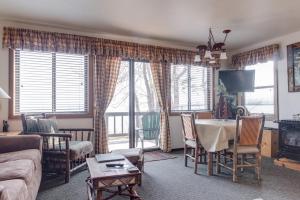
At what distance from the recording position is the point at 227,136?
328cm

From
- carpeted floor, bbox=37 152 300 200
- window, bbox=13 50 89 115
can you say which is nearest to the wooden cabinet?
carpeted floor, bbox=37 152 300 200

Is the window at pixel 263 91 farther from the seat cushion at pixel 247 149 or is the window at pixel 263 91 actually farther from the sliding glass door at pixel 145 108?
the sliding glass door at pixel 145 108

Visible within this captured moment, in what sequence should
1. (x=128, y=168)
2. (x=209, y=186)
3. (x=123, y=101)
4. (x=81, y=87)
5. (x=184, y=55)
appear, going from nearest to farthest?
(x=128, y=168)
(x=209, y=186)
(x=81, y=87)
(x=123, y=101)
(x=184, y=55)

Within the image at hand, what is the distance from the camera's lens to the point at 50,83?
13.5ft

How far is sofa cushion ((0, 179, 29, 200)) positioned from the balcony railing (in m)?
2.94

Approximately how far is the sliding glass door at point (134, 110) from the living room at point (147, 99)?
0.02 m

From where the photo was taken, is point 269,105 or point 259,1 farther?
point 269,105

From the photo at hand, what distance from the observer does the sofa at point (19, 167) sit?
172cm

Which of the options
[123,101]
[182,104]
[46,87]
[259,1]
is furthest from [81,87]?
[259,1]

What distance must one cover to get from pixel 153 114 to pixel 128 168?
292 cm

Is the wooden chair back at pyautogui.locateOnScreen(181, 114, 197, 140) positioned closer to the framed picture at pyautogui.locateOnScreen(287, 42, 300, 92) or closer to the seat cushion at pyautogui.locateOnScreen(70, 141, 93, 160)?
the seat cushion at pyautogui.locateOnScreen(70, 141, 93, 160)

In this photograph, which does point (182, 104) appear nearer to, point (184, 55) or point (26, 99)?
point (184, 55)

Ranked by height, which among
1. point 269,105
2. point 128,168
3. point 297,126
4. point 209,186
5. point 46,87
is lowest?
point 209,186

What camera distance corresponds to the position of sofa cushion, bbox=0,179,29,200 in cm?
158
